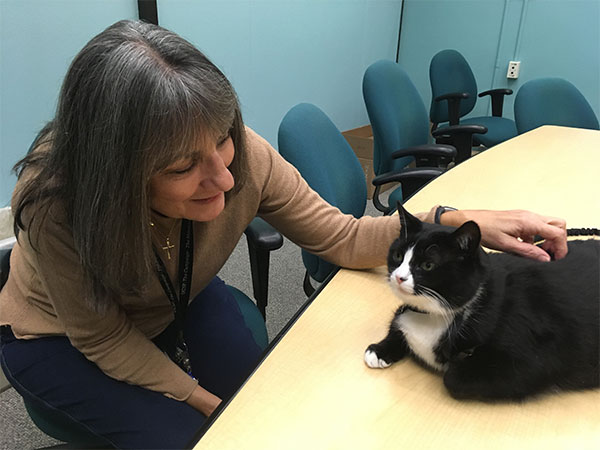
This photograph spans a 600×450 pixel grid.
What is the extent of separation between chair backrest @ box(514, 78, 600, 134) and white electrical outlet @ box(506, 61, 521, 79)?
1.45 metres

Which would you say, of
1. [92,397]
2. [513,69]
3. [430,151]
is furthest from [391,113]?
[513,69]

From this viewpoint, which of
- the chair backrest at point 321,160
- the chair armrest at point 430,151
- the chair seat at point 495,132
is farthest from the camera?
the chair seat at point 495,132

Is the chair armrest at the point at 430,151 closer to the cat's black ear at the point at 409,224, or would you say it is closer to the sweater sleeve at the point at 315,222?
the sweater sleeve at the point at 315,222

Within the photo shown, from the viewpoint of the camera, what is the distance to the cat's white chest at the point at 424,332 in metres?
0.65

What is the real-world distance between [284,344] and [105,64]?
50 cm

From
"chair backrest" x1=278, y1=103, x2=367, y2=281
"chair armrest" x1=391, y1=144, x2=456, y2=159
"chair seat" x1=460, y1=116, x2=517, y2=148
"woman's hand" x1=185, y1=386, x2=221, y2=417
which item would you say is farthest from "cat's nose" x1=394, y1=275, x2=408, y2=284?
"chair seat" x1=460, y1=116, x2=517, y2=148

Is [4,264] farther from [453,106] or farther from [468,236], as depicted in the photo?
[453,106]

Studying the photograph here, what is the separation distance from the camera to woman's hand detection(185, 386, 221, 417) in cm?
84

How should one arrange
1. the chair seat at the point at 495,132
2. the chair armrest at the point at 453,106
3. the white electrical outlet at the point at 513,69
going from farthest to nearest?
the white electrical outlet at the point at 513,69 < the chair armrest at the point at 453,106 < the chair seat at the point at 495,132

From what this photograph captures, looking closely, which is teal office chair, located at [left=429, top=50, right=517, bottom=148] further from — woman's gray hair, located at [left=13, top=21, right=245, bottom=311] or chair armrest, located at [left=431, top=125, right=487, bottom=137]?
A: woman's gray hair, located at [left=13, top=21, right=245, bottom=311]

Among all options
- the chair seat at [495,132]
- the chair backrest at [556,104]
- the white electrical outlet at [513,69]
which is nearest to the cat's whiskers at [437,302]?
the chair backrest at [556,104]

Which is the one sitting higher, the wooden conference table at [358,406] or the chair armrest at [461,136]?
the wooden conference table at [358,406]

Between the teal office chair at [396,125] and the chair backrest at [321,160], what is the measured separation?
29 centimetres

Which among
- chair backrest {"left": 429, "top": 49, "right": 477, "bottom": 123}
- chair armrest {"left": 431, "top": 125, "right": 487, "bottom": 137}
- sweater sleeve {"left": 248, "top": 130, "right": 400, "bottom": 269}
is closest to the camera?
sweater sleeve {"left": 248, "top": 130, "right": 400, "bottom": 269}
